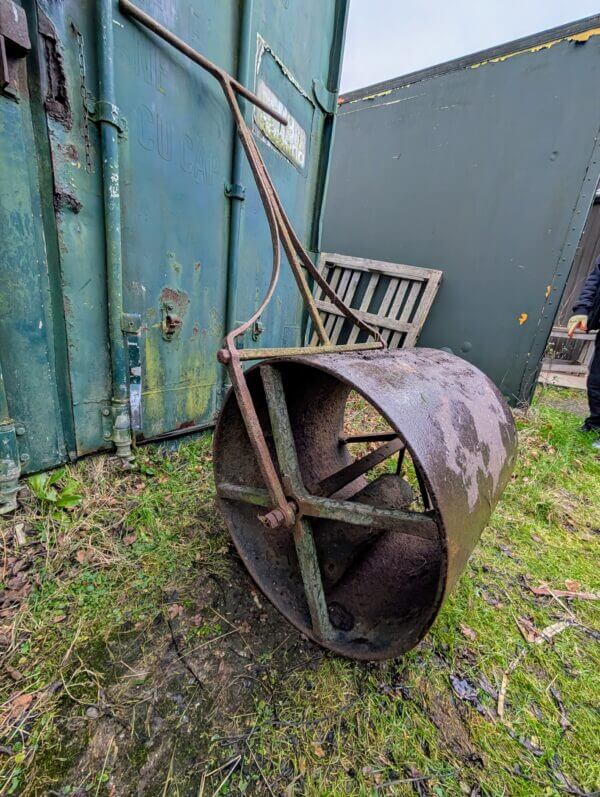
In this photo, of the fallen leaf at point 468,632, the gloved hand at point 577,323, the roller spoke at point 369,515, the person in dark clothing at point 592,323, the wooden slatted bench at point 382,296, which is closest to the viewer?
the roller spoke at point 369,515

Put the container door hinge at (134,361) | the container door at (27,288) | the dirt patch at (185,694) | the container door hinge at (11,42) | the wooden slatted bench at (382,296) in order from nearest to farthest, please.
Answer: the dirt patch at (185,694)
the container door hinge at (11,42)
the container door at (27,288)
the container door hinge at (134,361)
the wooden slatted bench at (382,296)

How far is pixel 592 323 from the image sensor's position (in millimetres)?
3607

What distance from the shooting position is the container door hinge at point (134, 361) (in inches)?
73.5

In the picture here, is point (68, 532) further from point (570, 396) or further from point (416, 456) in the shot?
point (570, 396)

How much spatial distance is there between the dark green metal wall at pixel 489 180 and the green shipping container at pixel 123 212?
7.65ft

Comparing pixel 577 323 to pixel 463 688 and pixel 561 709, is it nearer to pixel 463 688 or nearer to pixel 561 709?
pixel 561 709

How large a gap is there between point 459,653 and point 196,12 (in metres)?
3.28

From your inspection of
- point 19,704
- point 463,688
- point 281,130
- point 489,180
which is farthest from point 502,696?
point 489,180

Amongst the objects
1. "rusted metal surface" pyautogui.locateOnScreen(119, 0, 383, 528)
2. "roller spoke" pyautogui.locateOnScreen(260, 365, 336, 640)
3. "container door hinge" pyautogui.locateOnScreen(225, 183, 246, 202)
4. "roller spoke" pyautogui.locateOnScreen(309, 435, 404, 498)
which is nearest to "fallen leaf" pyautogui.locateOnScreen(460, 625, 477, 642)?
"roller spoke" pyautogui.locateOnScreen(260, 365, 336, 640)

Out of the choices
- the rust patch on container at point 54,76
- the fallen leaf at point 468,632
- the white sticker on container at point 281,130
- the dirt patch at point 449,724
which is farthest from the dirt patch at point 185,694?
the white sticker on container at point 281,130

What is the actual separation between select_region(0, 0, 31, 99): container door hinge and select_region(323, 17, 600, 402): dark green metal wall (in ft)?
13.8

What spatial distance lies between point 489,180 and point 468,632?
4.54m

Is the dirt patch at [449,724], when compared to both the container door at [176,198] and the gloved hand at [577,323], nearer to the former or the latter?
the container door at [176,198]

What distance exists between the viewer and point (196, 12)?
1.87 metres
